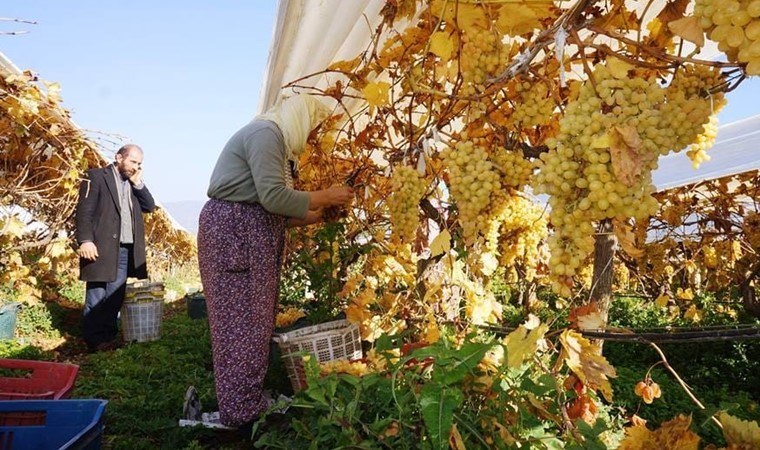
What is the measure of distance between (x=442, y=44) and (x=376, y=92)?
429 mm

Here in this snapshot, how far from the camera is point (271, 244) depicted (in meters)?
2.36

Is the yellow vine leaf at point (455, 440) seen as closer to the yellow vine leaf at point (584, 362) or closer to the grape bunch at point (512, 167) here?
the yellow vine leaf at point (584, 362)

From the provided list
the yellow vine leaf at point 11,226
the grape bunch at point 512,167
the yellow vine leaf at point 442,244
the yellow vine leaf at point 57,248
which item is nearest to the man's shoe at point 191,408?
the yellow vine leaf at point 442,244

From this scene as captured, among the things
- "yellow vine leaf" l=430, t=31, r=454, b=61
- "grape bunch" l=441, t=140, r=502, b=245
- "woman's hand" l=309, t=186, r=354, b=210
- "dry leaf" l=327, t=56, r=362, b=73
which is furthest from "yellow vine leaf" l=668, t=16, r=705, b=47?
"woman's hand" l=309, t=186, r=354, b=210

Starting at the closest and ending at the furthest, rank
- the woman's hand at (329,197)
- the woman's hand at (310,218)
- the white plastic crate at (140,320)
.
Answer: the woman's hand at (329,197) < the woman's hand at (310,218) < the white plastic crate at (140,320)

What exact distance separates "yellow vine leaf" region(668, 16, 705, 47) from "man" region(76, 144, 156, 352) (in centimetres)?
461

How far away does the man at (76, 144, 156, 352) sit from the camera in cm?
434

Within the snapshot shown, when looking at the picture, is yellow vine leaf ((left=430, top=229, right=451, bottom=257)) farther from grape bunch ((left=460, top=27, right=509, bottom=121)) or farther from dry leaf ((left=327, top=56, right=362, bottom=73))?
dry leaf ((left=327, top=56, right=362, bottom=73))

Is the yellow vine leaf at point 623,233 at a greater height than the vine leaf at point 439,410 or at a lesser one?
greater

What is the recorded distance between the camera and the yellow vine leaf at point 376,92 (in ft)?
5.85

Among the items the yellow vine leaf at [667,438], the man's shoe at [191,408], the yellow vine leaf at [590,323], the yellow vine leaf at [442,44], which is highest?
the yellow vine leaf at [442,44]

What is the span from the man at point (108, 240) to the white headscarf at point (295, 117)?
9.15 feet

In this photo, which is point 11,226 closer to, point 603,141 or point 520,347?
point 520,347

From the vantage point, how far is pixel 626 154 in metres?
0.76
